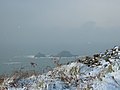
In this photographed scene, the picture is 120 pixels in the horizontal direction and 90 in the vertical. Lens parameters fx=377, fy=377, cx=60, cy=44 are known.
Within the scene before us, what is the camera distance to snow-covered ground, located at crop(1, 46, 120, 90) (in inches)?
295

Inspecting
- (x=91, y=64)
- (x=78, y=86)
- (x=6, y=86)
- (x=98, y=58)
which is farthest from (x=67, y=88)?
(x=98, y=58)

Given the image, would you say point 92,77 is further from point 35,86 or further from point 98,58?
point 98,58

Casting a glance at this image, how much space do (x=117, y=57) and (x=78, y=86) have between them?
2.66 m

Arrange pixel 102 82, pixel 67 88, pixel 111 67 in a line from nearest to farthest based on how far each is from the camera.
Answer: pixel 102 82 → pixel 67 88 → pixel 111 67

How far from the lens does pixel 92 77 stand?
27.0 ft

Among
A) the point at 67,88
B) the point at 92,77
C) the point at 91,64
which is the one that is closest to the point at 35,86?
the point at 67,88

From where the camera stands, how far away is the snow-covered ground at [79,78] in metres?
7.48

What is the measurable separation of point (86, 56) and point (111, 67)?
117 inches

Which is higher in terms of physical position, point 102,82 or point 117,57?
point 117,57

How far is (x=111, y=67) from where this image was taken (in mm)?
8562

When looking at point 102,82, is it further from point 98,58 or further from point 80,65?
point 98,58

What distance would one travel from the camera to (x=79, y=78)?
8453 mm

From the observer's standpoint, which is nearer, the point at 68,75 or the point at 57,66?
the point at 68,75

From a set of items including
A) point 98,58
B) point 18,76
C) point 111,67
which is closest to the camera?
point 111,67
